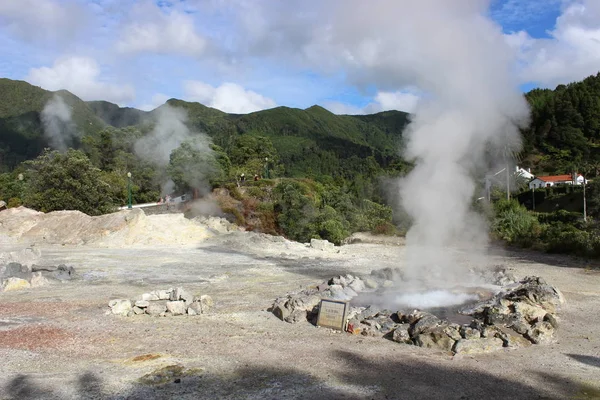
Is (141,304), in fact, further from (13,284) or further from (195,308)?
(13,284)

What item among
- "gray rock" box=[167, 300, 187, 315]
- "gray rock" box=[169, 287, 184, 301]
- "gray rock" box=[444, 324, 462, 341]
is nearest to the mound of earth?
"gray rock" box=[169, 287, 184, 301]

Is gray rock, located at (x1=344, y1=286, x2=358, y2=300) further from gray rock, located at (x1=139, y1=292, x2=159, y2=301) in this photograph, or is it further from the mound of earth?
the mound of earth

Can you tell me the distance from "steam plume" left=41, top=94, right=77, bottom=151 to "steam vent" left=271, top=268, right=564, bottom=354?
86816mm

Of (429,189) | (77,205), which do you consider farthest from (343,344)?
(77,205)

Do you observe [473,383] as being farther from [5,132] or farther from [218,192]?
[5,132]

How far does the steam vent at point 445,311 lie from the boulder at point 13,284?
25.1 feet

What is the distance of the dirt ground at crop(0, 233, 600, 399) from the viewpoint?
645 centimetres

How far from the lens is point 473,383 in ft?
21.9

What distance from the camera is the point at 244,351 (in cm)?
814

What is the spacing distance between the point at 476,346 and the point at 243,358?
3783mm

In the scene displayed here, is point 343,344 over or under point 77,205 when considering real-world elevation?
under

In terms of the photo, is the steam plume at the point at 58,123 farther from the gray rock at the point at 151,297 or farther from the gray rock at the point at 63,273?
the gray rock at the point at 151,297

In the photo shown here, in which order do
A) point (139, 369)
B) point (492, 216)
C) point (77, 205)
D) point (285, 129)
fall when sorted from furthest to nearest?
point (285, 129) < point (77, 205) < point (492, 216) < point (139, 369)

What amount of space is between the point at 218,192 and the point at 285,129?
125m
